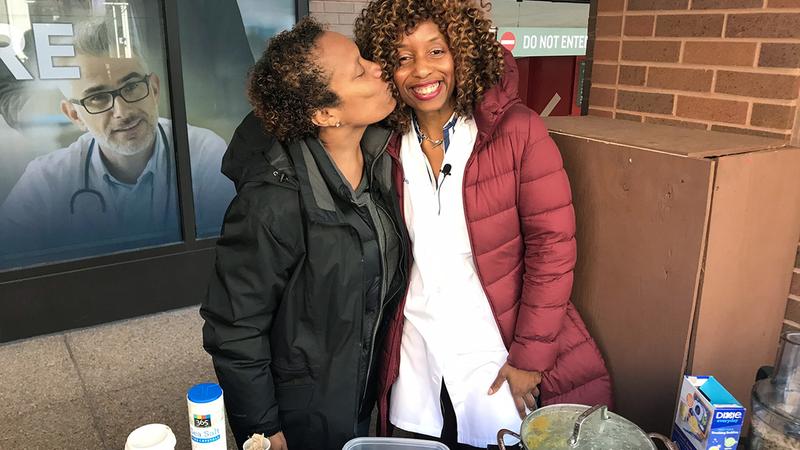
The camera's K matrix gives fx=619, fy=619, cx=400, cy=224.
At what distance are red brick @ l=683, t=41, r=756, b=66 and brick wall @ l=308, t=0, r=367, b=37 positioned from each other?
2882 millimetres

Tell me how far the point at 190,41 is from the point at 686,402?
11.9 ft

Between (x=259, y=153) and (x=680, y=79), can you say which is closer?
(x=259, y=153)

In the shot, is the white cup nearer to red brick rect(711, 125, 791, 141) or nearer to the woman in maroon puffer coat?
the woman in maroon puffer coat

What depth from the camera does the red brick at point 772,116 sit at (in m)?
1.65

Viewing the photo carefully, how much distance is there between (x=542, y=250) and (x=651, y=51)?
0.85m

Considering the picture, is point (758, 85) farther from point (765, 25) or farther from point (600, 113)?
point (600, 113)

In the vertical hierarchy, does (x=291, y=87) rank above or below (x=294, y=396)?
above

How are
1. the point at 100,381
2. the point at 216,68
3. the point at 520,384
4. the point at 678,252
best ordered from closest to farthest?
the point at 678,252
the point at 520,384
the point at 100,381
the point at 216,68

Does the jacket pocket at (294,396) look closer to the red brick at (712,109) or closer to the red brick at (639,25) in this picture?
the red brick at (712,109)

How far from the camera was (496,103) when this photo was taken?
5.31 ft

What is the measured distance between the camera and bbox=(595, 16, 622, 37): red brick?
2.13 meters

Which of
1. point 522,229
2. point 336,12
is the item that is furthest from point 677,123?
point 336,12

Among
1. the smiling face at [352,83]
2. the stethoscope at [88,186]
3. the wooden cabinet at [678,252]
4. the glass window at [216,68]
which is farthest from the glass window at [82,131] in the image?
the wooden cabinet at [678,252]

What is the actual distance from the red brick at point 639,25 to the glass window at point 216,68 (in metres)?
2.68
